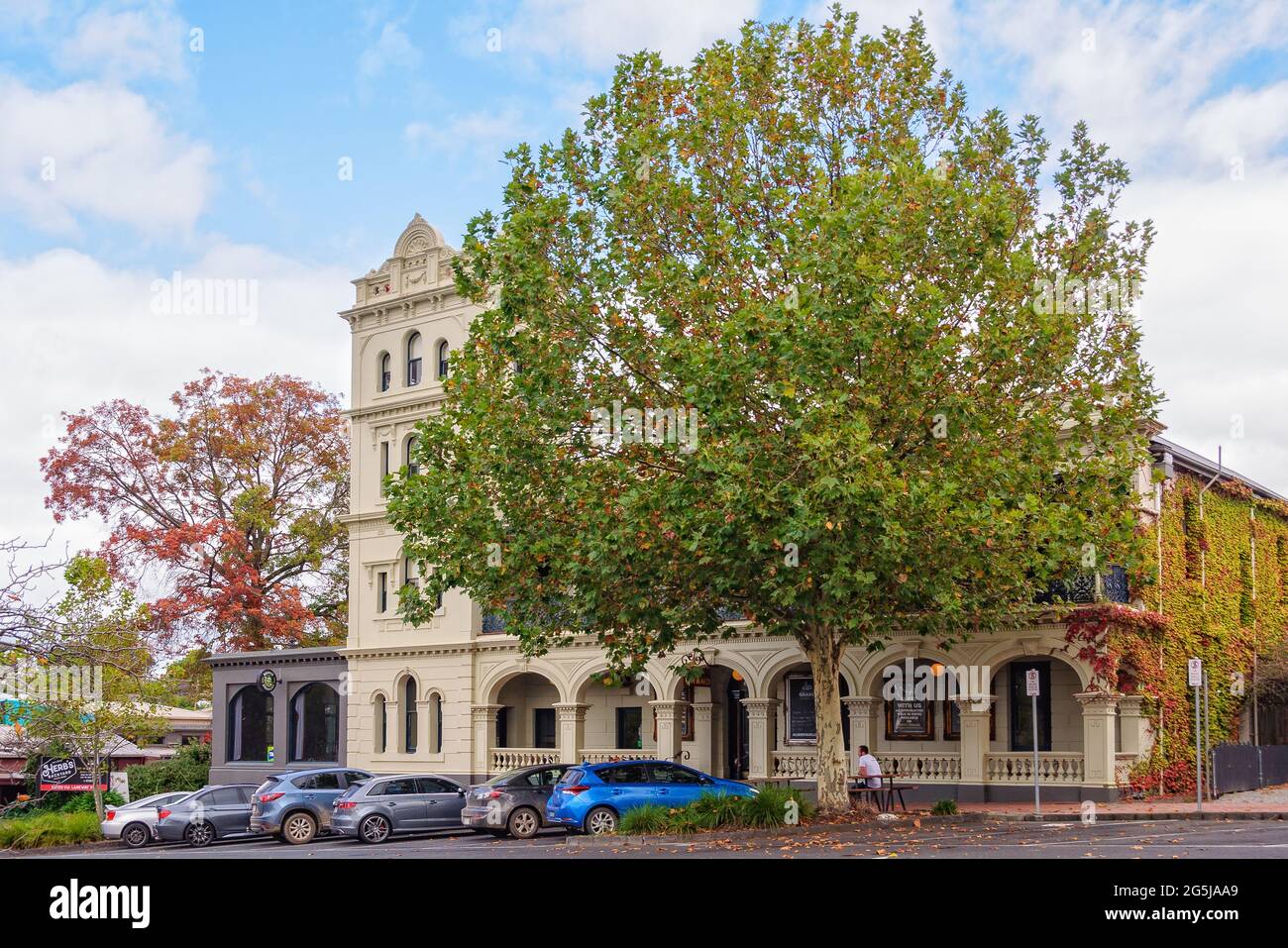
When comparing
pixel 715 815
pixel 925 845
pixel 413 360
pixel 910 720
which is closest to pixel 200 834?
pixel 715 815

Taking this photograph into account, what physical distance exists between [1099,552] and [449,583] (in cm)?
1092

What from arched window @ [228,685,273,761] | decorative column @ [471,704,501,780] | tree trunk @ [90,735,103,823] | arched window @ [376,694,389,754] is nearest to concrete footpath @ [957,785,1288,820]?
→ decorative column @ [471,704,501,780]

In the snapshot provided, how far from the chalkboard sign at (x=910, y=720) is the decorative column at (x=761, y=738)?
9.04 ft

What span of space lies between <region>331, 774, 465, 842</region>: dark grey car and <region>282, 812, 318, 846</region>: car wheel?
65 cm

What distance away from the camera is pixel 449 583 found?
25.2 metres

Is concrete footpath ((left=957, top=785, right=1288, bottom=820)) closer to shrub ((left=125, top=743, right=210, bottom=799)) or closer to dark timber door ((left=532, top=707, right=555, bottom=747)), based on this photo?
dark timber door ((left=532, top=707, right=555, bottom=747))

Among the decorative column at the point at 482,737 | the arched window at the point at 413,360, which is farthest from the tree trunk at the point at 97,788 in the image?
the arched window at the point at 413,360

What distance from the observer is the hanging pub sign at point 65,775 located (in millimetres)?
36938

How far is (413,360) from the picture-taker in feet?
135

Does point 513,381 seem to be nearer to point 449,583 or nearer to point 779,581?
point 449,583

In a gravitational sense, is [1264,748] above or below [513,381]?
below

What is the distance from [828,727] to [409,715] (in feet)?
61.0
